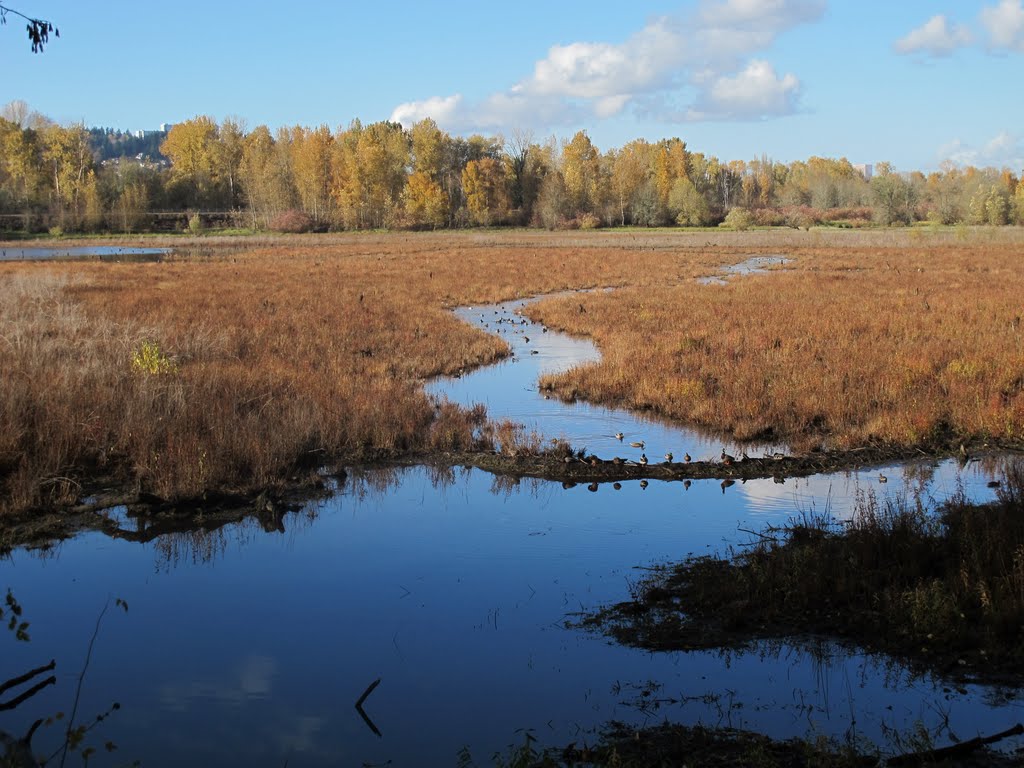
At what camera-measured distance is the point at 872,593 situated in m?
7.60

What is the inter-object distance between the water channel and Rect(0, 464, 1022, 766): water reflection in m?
0.02

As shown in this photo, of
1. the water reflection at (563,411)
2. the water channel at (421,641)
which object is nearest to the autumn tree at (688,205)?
the water reflection at (563,411)

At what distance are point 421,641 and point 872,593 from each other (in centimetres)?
383

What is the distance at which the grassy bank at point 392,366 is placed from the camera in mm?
12211

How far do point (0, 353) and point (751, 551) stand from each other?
13.6 meters

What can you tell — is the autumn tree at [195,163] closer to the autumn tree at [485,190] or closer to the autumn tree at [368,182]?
the autumn tree at [368,182]

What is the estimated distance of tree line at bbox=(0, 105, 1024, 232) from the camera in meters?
110

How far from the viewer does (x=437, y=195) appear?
113500 millimetres

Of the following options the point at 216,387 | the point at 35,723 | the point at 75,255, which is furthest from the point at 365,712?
the point at 75,255

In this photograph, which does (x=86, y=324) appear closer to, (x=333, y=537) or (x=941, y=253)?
(x=333, y=537)

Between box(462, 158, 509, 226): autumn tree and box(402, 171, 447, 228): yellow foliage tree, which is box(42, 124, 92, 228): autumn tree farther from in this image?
box(462, 158, 509, 226): autumn tree

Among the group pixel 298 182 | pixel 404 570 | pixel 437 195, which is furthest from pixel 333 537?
pixel 298 182

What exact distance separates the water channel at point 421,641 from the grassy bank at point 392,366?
1.84 meters

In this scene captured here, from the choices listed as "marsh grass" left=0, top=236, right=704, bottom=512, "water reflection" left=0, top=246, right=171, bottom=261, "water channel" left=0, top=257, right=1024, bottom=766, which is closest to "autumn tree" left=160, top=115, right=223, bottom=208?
"water reflection" left=0, top=246, right=171, bottom=261
